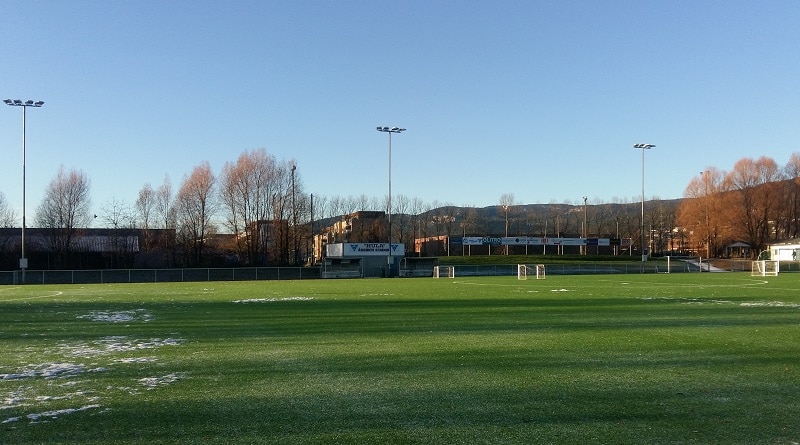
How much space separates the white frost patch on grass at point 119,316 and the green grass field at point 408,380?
71 cm

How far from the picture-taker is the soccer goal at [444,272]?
5662cm

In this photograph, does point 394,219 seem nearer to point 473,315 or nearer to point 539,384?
point 473,315

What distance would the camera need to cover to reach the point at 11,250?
71.3 meters

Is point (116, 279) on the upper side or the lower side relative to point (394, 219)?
lower

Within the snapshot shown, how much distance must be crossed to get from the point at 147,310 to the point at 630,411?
17927mm

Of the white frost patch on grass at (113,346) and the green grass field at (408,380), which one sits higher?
the green grass field at (408,380)

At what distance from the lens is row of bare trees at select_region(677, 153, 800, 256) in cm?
8056

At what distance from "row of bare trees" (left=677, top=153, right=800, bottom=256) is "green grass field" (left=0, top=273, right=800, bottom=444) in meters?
71.9

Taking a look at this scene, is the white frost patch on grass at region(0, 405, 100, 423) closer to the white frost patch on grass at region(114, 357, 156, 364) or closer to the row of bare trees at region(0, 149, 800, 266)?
the white frost patch on grass at region(114, 357, 156, 364)

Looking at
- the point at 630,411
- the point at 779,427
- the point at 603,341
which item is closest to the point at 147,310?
the point at 603,341

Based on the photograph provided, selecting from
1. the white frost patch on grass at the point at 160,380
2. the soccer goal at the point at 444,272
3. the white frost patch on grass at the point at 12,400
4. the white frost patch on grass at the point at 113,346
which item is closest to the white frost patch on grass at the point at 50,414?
the white frost patch on grass at the point at 12,400

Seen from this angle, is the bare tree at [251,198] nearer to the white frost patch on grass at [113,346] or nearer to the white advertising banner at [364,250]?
the white advertising banner at [364,250]

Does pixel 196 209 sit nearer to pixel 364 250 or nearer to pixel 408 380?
pixel 364 250

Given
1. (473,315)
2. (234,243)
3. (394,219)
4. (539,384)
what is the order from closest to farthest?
(539,384)
(473,315)
(234,243)
(394,219)
